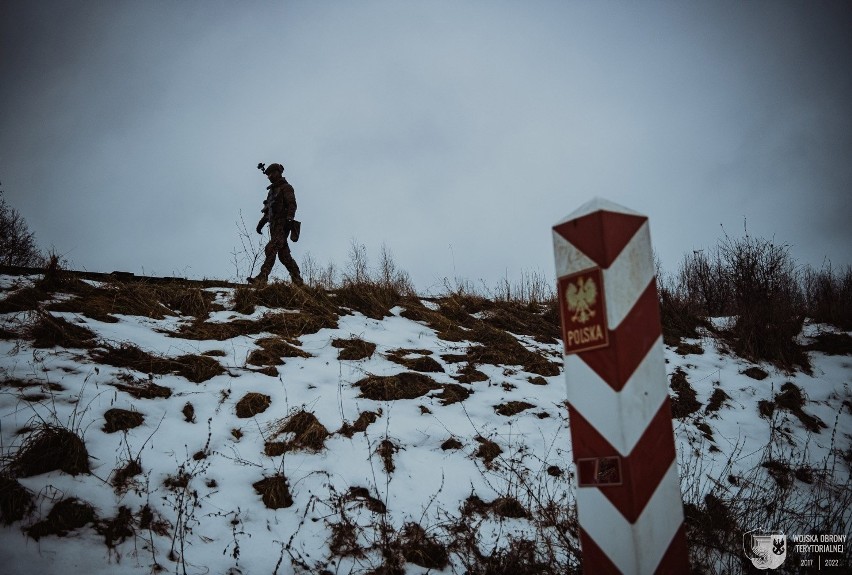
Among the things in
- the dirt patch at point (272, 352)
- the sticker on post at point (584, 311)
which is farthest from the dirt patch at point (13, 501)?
the sticker on post at point (584, 311)

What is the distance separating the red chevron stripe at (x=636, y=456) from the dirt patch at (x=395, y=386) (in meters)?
3.43

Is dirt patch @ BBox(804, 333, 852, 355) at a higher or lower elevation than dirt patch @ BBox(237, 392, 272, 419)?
higher

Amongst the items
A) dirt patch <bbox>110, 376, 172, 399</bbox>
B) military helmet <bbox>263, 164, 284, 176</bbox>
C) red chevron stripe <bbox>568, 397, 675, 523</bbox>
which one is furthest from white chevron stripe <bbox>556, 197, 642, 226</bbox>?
military helmet <bbox>263, 164, 284, 176</bbox>

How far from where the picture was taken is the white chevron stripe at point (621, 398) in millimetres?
1426

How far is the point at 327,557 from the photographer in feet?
9.09

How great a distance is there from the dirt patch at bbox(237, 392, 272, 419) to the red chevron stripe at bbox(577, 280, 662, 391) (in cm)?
349

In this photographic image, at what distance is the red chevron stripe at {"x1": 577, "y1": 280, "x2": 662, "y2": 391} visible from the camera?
4.75 ft

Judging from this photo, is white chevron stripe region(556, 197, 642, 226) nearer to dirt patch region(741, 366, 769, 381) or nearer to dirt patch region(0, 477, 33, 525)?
dirt patch region(0, 477, 33, 525)

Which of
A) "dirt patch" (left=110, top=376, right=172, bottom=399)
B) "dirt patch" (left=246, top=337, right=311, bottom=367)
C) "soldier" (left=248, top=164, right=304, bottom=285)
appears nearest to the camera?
"dirt patch" (left=110, top=376, right=172, bottom=399)

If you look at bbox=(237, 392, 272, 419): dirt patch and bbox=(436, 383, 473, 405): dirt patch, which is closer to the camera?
bbox=(237, 392, 272, 419): dirt patch

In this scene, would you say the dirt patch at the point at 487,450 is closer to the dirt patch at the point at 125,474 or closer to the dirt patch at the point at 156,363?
the dirt patch at the point at 125,474

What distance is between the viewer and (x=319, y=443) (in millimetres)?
3828

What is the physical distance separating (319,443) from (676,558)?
299 centimetres

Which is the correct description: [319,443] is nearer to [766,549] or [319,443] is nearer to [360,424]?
[360,424]
